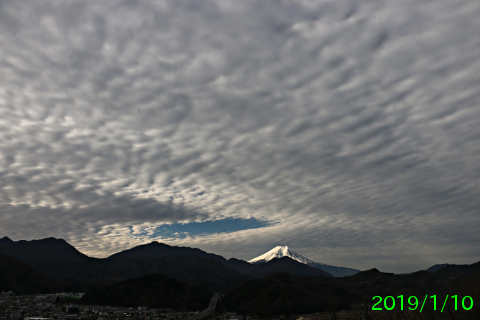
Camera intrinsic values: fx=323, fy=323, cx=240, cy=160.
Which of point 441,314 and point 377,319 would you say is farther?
point 441,314

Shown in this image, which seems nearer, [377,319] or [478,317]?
[478,317]

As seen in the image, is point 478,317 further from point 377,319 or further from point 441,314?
point 441,314

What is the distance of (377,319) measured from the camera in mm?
149375

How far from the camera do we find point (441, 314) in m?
196

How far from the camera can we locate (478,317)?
9794 cm

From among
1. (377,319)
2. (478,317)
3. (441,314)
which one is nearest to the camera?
(478,317)

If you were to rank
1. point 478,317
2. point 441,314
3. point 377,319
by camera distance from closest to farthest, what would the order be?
point 478,317, point 377,319, point 441,314

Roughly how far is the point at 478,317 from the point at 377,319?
58.3 metres

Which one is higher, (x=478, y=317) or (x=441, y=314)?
(x=478, y=317)

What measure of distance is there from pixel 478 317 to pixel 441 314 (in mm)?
118688

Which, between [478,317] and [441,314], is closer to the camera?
[478,317]

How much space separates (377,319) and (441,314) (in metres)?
77.0

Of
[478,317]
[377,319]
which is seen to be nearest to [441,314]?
[377,319]
